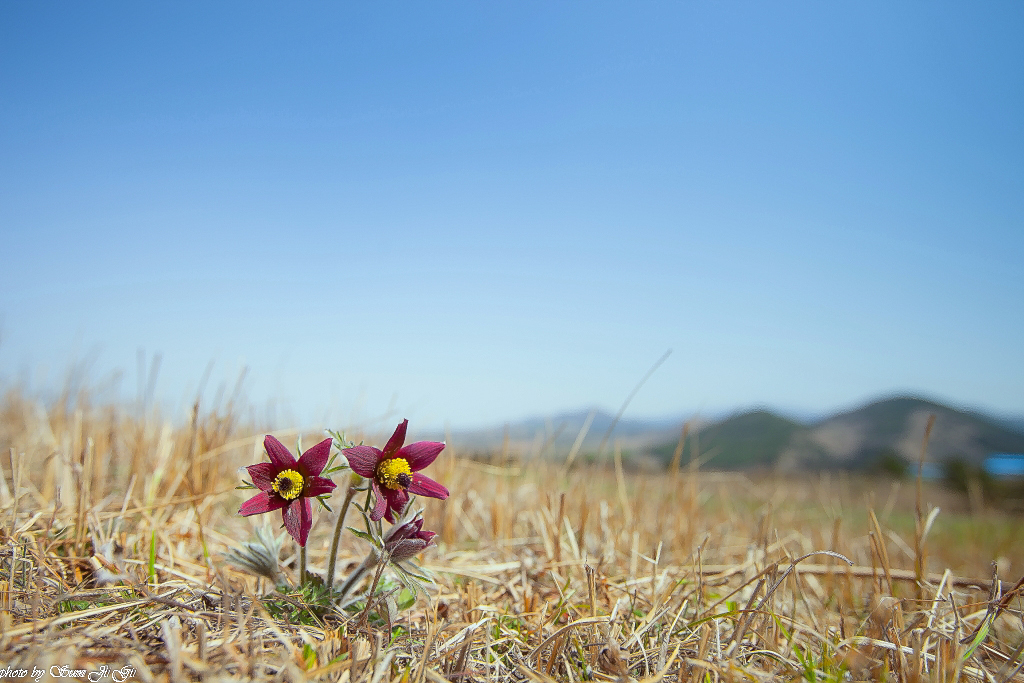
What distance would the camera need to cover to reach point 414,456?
173 cm

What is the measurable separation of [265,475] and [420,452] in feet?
1.53

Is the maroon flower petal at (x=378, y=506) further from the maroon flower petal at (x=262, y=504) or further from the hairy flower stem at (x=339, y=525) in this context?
the maroon flower petal at (x=262, y=504)

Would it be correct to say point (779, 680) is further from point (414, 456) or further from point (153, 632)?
point (153, 632)

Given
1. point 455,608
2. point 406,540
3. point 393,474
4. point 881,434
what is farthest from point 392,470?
point 881,434

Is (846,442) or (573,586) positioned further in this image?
(846,442)

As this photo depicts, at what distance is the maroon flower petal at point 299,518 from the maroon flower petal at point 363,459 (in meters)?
0.21

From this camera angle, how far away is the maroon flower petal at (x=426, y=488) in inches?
67.1

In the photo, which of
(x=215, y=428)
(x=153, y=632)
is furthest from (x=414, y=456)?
(x=215, y=428)

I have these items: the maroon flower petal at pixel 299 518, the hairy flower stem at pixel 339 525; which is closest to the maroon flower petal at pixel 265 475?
the maroon flower petal at pixel 299 518

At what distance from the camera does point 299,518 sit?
66.3 inches

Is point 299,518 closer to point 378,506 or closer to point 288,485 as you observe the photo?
point 288,485

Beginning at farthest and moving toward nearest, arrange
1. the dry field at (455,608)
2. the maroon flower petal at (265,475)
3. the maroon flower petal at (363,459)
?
the maroon flower petal at (265,475)
the maroon flower petal at (363,459)
the dry field at (455,608)

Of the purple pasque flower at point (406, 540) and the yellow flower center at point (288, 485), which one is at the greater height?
the yellow flower center at point (288, 485)

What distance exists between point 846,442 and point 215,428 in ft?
150
